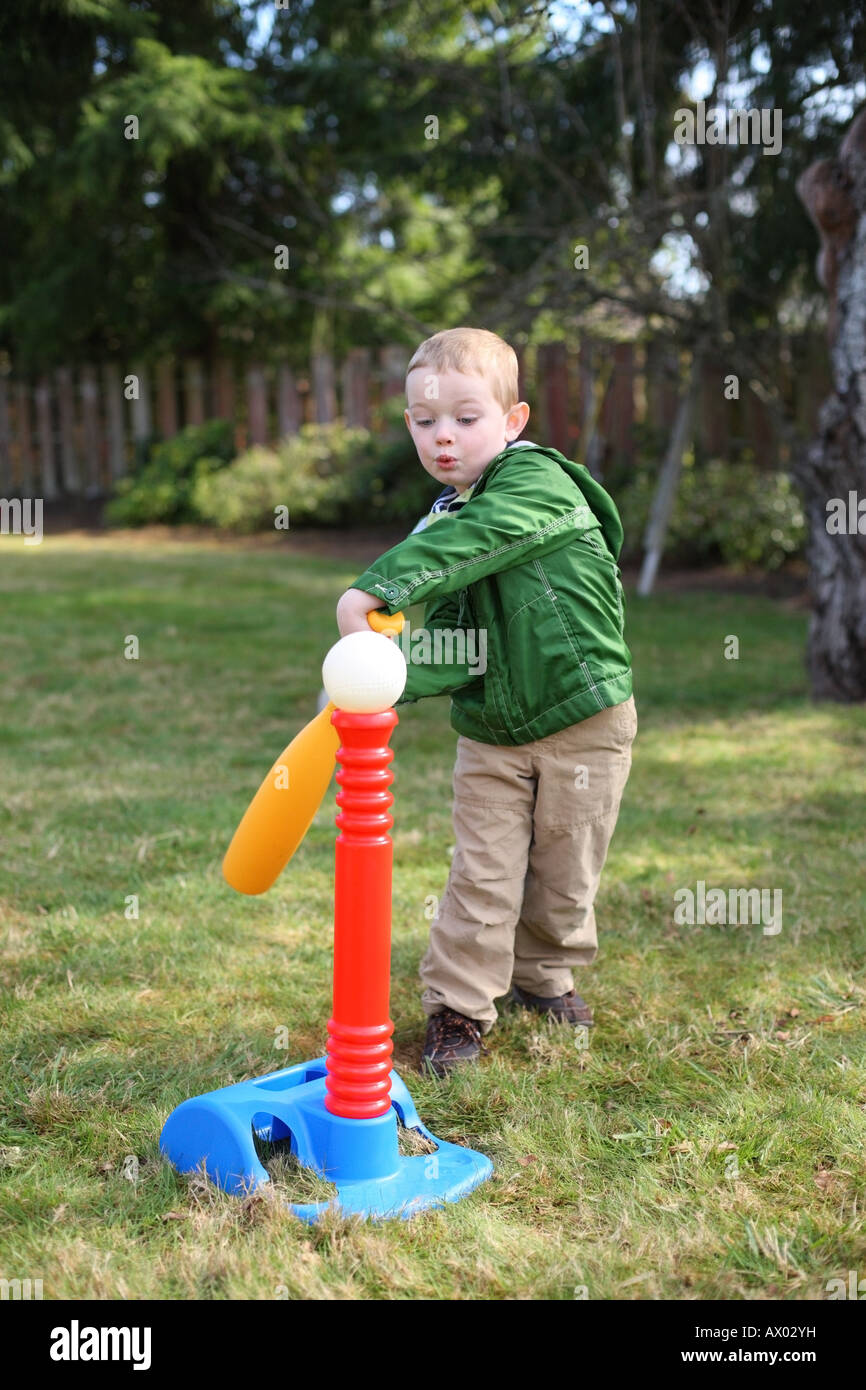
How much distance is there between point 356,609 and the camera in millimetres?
2082

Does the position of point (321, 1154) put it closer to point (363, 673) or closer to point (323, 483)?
point (363, 673)

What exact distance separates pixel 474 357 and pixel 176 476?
1245 centimetres

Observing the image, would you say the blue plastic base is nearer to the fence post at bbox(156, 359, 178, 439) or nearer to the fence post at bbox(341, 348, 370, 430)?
the fence post at bbox(341, 348, 370, 430)

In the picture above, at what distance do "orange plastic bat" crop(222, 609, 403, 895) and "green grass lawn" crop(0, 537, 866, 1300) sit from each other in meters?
0.53

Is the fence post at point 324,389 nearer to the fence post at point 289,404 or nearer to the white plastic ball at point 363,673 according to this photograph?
the fence post at point 289,404

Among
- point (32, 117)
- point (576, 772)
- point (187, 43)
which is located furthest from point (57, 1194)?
point (187, 43)

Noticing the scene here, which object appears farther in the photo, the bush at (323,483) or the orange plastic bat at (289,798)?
the bush at (323,483)

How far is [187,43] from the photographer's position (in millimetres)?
13469

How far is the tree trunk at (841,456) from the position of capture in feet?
17.8

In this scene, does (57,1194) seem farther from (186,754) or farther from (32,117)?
(32,117)

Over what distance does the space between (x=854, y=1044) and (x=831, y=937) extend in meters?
0.60

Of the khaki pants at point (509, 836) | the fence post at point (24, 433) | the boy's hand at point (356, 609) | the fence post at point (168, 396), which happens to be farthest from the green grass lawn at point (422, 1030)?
the fence post at point (24, 433)

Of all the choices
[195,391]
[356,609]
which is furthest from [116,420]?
[356,609]

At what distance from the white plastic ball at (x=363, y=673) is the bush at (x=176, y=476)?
12.3m
